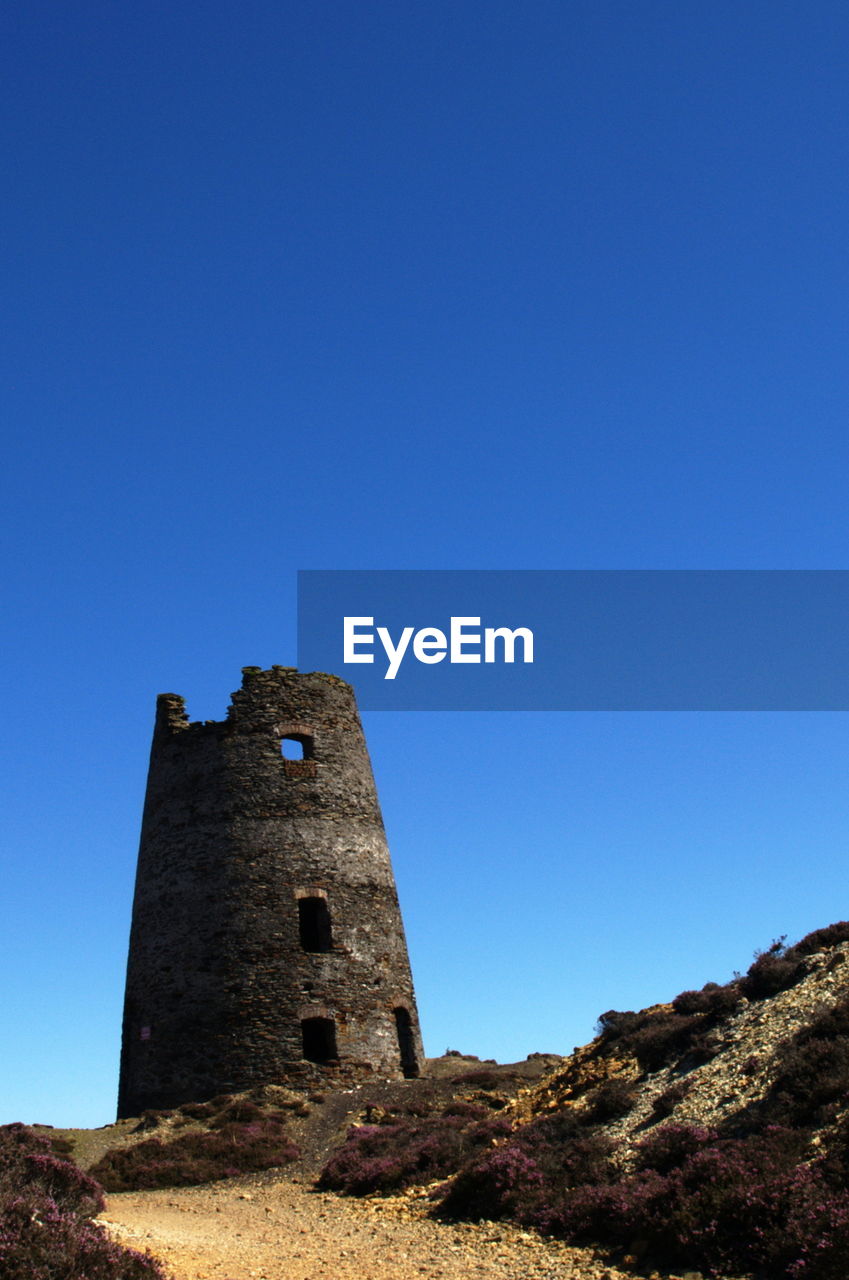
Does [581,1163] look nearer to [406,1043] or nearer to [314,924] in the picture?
[406,1043]

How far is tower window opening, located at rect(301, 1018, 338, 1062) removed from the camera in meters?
27.8

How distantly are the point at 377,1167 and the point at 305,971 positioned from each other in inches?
405

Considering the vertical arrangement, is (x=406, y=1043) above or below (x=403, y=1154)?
above

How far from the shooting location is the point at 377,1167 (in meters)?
17.9

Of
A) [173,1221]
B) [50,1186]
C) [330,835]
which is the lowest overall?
[173,1221]

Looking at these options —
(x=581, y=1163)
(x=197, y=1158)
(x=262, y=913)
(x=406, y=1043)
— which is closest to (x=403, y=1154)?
(x=581, y=1163)

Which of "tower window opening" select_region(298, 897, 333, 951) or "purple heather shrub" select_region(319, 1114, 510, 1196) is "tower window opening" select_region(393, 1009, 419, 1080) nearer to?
"tower window opening" select_region(298, 897, 333, 951)

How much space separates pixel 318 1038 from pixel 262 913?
380 centimetres

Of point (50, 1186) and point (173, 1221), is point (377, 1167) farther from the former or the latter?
point (50, 1186)

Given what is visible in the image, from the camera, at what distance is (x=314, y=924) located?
96.6 feet


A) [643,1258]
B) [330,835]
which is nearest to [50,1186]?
[643,1258]

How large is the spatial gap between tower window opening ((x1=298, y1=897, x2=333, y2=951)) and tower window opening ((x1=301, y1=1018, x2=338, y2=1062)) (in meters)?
1.90

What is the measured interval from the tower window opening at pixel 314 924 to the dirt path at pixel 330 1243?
417 inches

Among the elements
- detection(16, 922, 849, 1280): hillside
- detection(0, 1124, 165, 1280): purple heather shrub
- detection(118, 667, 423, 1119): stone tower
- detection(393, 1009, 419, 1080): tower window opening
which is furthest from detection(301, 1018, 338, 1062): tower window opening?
detection(0, 1124, 165, 1280): purple heather shrub
